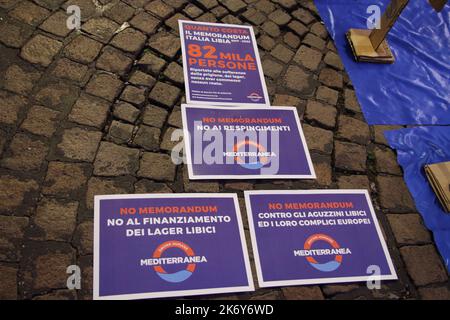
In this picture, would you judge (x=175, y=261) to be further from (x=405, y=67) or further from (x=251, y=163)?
(x=405, y=67)

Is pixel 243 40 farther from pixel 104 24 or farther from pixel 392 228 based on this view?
pixel 392 228

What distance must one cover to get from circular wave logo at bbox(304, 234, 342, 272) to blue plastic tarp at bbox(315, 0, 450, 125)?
1091 mm

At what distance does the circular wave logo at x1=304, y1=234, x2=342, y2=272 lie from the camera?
2064 mm

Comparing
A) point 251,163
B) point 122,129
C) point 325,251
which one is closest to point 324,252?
point 325,251

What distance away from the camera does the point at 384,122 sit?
2.78m

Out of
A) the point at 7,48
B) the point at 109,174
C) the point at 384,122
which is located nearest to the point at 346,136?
the point at 384,122

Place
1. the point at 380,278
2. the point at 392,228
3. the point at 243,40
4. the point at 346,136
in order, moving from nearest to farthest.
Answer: the point at 380,278, the point at 392,228, the point at 346,136, the point at 243,40

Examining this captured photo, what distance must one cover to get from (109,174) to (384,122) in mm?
1967

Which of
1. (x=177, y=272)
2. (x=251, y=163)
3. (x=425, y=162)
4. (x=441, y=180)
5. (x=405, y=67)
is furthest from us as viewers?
(x=405, y=67)

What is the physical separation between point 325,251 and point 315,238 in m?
0.09

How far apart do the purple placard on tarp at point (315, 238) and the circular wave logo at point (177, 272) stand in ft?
1.18

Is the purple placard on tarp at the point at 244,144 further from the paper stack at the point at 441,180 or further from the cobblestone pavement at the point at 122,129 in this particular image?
the paper stack at the point at 441,180

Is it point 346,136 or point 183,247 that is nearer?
point 183,247

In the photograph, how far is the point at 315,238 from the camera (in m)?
2.15
